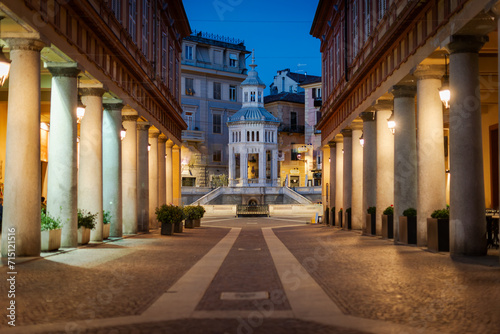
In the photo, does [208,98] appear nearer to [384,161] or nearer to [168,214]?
[168,214]

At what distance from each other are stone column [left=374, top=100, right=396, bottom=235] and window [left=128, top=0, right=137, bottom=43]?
10.1 metres

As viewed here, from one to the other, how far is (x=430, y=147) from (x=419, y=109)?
1115 mm

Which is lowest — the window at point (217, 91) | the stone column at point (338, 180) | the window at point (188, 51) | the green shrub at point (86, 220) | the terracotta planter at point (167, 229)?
the terracotta planter at point (167, 229)

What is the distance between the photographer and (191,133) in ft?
251

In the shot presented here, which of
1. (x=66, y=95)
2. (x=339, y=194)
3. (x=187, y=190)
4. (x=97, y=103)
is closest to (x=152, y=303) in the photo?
(x=66, y=95)

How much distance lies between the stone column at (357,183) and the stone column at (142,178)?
30.4ft

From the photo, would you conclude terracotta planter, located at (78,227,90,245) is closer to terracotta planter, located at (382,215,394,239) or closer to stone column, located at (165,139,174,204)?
terracotta planter, located at (382,215,394,239)

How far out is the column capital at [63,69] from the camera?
17125mm

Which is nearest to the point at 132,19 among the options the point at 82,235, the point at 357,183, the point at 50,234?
the point at 82,235

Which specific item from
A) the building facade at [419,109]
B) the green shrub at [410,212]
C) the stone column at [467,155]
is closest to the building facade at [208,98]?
the building facade at [419,109]

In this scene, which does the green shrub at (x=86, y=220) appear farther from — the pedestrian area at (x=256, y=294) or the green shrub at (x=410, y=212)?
the green shrub at (x=410, y=212)

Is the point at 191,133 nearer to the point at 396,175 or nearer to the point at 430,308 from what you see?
the point at 396,175

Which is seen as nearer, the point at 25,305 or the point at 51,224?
the point at 25,305

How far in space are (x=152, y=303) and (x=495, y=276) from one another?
5.69 metres
